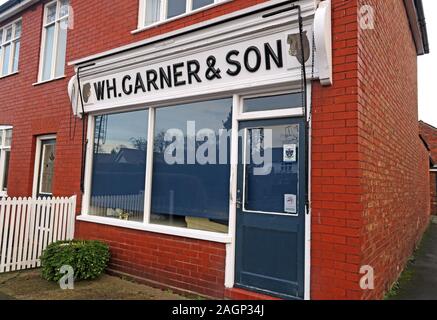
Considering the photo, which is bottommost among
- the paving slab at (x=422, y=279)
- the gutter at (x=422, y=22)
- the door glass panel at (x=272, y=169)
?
the paving slab at (x=422, y=279)

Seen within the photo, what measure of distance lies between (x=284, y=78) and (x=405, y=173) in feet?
15.5

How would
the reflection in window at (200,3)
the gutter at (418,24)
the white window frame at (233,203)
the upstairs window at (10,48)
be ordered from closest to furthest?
the white window frame at (233,203), the reflection in window at (200,3), the gutter at (418,24), the upstairs window at (10,48)

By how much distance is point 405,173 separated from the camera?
7312 mm

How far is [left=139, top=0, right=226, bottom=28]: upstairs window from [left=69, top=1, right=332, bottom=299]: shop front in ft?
2.65

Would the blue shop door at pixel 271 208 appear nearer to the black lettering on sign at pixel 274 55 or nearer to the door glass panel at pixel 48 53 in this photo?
the black lettering on sign at pixel 274 55

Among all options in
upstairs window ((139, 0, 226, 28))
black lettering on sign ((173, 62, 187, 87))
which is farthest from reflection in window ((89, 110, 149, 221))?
upstairs window ((139, 0, 226, 28))

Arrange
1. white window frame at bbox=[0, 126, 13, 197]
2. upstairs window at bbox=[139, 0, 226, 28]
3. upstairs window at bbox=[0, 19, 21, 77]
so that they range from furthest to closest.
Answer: upstairs window at bbox=[0, 19, 21, 77] → white window frame at bbox=[0, 126, 13, 197] → upstairs window at bbox=[139, 0, 226, 28]

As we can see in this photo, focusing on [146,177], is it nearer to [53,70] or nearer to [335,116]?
[335,116]

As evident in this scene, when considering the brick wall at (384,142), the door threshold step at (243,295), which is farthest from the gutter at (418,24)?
the door threshold step at (243,295)

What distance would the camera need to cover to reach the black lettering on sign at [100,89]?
6203 millimetres

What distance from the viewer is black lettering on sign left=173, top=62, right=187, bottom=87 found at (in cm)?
510

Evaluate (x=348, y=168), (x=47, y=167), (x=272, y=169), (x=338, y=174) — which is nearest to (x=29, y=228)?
(x=47, y=167)

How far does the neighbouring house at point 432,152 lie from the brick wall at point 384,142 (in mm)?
14191

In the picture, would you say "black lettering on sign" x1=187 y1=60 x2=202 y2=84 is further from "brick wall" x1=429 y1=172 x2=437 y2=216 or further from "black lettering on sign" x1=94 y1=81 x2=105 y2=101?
"brick wall" x1=429 y1=172 x2=437 y2=216
